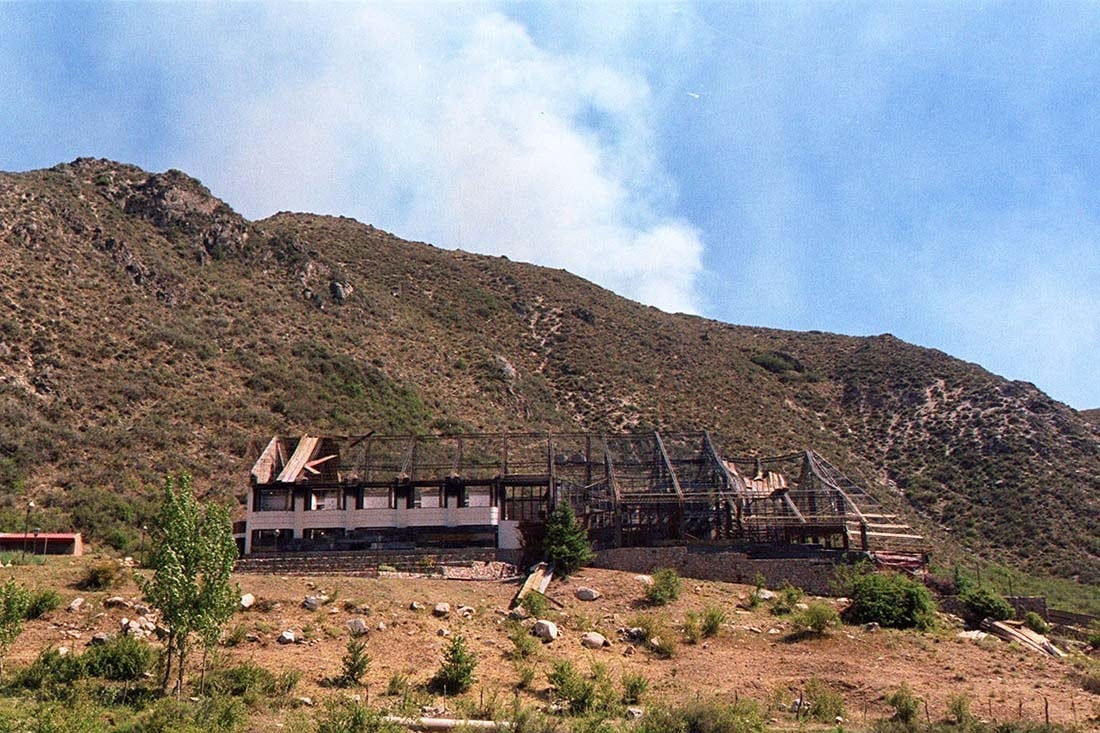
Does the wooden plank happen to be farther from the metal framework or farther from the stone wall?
the stone wall

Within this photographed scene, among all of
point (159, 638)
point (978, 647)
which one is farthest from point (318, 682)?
point (978, 647)

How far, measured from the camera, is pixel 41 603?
26328mm

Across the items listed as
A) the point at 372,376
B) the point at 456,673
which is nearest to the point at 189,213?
the point at 372,376

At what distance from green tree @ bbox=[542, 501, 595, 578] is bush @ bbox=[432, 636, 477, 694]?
37.8 feet

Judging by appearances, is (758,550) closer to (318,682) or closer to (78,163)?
(318,682)

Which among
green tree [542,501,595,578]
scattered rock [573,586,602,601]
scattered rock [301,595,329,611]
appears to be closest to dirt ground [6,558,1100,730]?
scattered rock [301,595,329,611]

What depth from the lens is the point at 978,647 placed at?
96.7 feet

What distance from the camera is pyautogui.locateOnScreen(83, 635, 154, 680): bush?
22.7 metres

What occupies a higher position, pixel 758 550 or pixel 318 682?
pixel 758 550

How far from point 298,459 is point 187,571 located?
25845mm

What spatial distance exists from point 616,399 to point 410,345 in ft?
63.1

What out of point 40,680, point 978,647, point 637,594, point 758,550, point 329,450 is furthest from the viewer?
point 329,450

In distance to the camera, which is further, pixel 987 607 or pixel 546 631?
pixel 987 607

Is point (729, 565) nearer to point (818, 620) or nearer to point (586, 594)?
point (586, 594)
